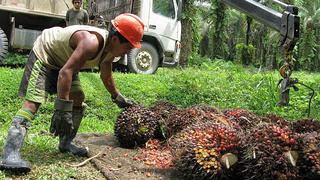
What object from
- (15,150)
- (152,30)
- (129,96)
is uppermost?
(152,30)

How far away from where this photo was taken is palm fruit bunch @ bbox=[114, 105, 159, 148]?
14.8 ft

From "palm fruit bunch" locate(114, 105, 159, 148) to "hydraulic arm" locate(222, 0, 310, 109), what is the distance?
5.14ft

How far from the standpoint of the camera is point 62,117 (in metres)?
3.70

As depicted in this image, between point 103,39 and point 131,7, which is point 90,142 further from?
point 131,7

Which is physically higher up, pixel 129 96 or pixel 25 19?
pixel 25 19

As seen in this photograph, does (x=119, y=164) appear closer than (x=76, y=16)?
Yes

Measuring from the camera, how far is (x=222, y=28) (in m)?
22.1

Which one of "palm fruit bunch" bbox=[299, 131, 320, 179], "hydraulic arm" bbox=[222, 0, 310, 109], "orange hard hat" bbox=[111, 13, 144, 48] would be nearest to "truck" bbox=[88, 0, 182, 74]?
"hydraulic arm" bbox=[222, 0, 310, 109]

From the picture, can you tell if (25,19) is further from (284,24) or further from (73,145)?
(284,24)

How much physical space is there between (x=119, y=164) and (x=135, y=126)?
2.23 feet

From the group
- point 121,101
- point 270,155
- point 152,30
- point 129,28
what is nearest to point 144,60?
point 152,30

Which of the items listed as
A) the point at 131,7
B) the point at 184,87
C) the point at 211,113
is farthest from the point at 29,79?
the point at 131,7

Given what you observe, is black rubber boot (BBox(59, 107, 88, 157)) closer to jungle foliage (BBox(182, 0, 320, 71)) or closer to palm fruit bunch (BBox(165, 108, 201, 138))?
palm fruit bunch (BBox(165, 108, 201, 138))

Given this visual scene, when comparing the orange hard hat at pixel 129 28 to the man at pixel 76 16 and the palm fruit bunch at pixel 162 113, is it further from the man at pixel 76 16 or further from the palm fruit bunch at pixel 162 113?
the man at pixel 76 16
